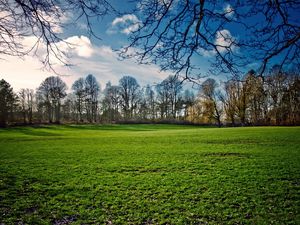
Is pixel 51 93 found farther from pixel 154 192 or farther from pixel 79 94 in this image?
pixel 154 192

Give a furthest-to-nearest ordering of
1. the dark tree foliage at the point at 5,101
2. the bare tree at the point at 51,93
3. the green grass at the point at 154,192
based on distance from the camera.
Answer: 1. the bare tree at the point at 51,93
2. the dark tree foliage at the point at 5,101
3. the green grass at the point at 154,192

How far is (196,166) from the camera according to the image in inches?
416

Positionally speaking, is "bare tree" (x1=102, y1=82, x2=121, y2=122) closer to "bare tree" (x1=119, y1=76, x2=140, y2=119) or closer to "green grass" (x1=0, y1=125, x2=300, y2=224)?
"bare tree" (x1=119, y1=76, x2=140, y2=119)

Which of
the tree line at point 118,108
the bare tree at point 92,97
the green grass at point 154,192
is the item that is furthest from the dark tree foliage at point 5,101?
the green grass at point 154,192

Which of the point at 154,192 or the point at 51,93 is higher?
the point at 51,93

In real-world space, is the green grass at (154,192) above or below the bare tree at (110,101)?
below

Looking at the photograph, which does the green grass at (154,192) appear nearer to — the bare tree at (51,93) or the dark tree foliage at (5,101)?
the dark tree foliage at (5,101)

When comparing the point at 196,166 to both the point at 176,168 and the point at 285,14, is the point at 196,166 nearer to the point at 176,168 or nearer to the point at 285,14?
the point at 176,168

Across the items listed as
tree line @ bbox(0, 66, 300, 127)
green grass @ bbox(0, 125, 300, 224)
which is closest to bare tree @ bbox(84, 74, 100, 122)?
tree line @ bbox(0, 66, 300, 127)

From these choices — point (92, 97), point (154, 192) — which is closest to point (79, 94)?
point (92, 97)

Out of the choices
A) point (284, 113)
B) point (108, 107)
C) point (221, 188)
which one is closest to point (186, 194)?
point (221, 188)

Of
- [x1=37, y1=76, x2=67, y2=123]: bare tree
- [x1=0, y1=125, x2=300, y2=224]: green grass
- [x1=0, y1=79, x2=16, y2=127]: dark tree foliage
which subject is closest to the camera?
[x1=0, y1=125, x2=300, y2=224]: green grass

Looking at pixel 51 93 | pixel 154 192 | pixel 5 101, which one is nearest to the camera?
pixel 154 192

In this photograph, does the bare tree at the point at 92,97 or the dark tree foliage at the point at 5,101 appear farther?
the bare tree at the point at 92,97
